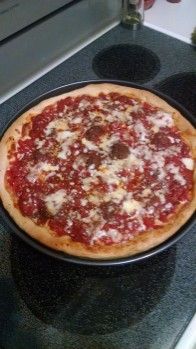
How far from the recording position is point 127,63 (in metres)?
1.19

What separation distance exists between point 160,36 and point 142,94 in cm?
39

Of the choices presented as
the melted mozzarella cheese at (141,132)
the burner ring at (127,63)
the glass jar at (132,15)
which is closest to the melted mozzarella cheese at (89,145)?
the melted mozzarella cheese at (141,132)

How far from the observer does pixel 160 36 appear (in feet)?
4.18

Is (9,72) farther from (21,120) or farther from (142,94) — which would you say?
(142,94)

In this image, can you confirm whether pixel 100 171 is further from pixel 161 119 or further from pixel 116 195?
pixel 161 119

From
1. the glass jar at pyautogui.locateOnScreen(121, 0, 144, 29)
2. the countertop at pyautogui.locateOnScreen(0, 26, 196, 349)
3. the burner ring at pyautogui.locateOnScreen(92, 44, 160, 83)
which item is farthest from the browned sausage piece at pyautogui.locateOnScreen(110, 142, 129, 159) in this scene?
the glass jar at pyautogui.locateOnScreen(121, 0, 144, 29)

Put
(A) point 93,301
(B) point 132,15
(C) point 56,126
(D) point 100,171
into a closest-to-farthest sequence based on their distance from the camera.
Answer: (A) point 93,301 < (D) point 100,171 < (C) point 56,126 < (B) point 132,15

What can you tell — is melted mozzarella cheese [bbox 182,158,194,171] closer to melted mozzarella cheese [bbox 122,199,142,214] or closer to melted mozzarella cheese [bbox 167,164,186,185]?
melted mozzarella cheese [bbox 167,164,186,185]

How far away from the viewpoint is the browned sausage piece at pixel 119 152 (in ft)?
2.84

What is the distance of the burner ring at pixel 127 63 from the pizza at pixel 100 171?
0.17 meters

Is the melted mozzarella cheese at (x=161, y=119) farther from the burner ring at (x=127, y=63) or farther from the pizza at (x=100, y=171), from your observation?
the burner ring at (x=127, y=63)

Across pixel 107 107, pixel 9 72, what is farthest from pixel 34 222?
pixel 9 72

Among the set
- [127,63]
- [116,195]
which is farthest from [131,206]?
[127,63]

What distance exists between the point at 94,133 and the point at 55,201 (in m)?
0.19
